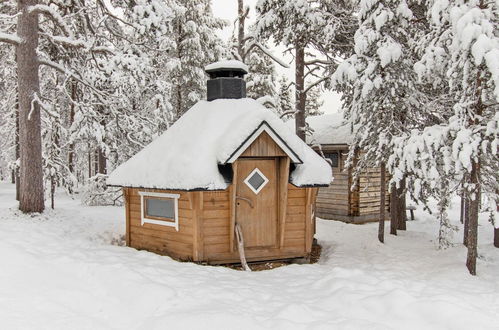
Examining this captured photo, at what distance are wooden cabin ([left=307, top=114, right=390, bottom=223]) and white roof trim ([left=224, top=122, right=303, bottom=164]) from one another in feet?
26.5

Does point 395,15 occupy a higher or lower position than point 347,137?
higher

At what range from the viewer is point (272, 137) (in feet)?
31.3

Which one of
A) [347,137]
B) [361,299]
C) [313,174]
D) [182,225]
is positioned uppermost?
[347,137]

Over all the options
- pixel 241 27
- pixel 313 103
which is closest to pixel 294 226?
pixel 241 27

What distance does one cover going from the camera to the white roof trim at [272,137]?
910 cm

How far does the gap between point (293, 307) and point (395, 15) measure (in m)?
9.10

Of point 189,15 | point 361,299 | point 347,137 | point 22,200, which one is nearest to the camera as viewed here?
point 361,299

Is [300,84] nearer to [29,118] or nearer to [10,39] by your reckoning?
[29,118]

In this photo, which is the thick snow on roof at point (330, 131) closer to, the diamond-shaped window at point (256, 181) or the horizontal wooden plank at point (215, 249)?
the diamond-shaped window at point (256, 181)

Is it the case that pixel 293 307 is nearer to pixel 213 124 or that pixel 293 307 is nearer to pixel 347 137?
pixel 213 124

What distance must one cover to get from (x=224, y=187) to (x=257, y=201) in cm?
116

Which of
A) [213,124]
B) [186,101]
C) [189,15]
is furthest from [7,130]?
[213,124]

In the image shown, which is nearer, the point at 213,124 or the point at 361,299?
the point at 361,299

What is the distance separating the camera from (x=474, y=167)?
351 inches
